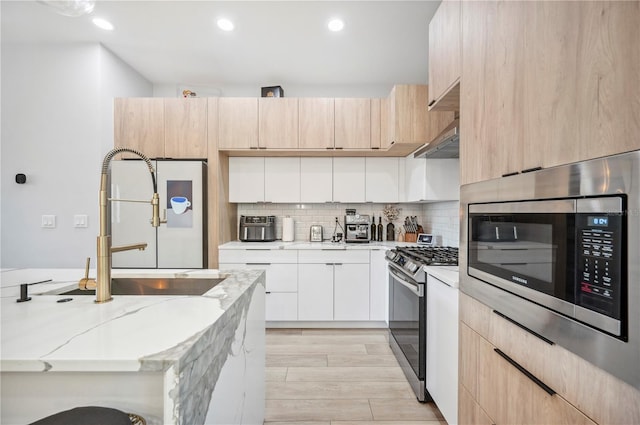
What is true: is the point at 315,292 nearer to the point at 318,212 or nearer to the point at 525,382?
the point at 318,212

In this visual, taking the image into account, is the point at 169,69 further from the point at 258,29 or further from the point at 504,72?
the point at 504,72

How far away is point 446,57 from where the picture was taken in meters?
1.66

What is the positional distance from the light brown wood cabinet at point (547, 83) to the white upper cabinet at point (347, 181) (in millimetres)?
2040

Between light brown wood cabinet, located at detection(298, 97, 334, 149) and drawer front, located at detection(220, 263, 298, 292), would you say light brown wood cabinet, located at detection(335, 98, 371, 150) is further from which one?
drawer front, located at detection(220, 263, 298, 292)

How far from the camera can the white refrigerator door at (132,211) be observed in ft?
9.78

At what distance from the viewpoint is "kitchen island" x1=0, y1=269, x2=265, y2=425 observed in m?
0.62

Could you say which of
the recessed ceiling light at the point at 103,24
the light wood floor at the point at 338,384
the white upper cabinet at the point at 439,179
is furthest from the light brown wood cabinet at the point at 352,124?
the recessed ceiling light at the point at 103,24

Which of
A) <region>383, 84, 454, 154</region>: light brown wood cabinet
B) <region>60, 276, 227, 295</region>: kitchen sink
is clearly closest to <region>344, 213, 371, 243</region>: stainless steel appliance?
<region>383, 84, 454, 154</region>: light brown wood cabinet

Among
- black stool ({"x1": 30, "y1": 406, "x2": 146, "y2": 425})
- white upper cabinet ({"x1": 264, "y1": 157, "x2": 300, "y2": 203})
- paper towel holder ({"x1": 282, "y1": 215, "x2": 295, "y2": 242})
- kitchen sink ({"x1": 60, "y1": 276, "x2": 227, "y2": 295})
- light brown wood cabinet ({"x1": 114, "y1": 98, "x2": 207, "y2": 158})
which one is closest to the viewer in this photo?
black stool ({"x1": 30, "y1": 406, "x2": 146, "y2": 425})

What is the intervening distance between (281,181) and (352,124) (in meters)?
1.05

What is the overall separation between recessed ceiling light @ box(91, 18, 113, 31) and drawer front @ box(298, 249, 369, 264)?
276cm

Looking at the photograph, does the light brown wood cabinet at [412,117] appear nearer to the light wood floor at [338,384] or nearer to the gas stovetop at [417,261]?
the gas stovetop at [417,261]

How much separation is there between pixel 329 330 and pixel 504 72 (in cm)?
278

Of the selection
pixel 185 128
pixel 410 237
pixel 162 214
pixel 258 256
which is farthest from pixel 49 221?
pixel 410 237
